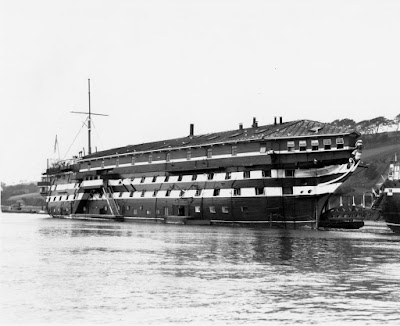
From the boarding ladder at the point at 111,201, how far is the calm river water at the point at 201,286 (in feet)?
183

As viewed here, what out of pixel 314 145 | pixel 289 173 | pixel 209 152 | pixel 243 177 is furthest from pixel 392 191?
pixel 209 152

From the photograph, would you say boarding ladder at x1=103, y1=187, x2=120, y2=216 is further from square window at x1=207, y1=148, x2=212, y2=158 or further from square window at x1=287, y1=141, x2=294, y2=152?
square window at x1=287, y1=141, x2=294, y2=152

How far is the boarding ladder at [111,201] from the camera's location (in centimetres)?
9466

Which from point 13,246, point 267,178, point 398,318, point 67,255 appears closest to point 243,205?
point 267,178

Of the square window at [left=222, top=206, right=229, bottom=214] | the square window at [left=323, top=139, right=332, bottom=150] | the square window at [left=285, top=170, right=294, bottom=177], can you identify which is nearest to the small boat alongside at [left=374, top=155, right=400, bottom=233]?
the square window at [left=323, top=139, right=332, bottom=150]

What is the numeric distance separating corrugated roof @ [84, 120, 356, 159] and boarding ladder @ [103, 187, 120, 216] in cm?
546

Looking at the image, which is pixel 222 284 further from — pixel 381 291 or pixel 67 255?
pixel 67 255

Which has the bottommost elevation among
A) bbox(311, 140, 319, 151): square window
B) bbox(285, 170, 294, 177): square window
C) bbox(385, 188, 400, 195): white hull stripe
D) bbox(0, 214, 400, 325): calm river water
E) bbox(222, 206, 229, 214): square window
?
bbox(0, 214, 400, 325): calm river water

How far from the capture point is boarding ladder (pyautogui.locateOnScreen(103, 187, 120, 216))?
311ft

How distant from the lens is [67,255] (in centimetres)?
3488

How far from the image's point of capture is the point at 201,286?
912 inches

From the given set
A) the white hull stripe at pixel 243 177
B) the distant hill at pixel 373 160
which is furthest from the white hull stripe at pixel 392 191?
the distant hill at pixel 373 160

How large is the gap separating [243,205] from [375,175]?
97159 millimetres

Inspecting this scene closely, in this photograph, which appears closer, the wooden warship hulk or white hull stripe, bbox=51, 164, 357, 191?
white hull stripe, bbox=51, 164, 357, 191
